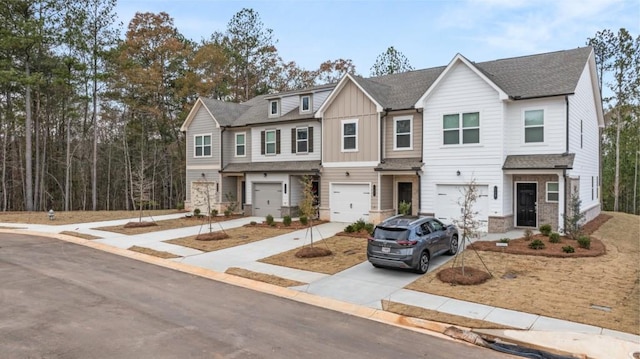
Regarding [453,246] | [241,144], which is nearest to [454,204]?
[453,246]

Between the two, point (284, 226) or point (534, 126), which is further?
point (284, 226)

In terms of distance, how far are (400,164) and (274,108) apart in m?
11.1

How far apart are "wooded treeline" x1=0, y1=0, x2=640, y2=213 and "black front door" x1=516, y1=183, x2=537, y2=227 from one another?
23.7 metres

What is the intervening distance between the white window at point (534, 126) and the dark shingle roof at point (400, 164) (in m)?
5.15

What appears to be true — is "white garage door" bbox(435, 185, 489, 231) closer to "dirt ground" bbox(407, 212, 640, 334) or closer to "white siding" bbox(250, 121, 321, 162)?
"dirt ground" bbox(407, 212, 640, 334)

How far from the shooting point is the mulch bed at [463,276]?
1091 cm

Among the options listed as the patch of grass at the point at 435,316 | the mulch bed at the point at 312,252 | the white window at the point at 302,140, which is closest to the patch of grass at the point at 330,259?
the mulch bed at the point at 312,252

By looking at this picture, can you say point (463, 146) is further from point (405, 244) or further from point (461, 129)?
point (405, 244)

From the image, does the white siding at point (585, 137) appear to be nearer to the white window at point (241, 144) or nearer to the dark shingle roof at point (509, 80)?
the dark shingle roof at point (509, 80)

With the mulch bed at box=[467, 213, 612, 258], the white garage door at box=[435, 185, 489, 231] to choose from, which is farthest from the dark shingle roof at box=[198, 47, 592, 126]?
the mulch bed at box=[467, 213, 612, 258]

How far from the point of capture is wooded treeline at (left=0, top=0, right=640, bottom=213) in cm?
3153

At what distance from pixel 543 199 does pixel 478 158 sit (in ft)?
11.6

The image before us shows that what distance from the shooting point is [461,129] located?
19109 millimetres

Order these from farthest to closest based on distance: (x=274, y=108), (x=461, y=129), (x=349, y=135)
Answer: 1. (x=274, y=108)
2. (x=349, y=135)
3. (x=461, y=129)
